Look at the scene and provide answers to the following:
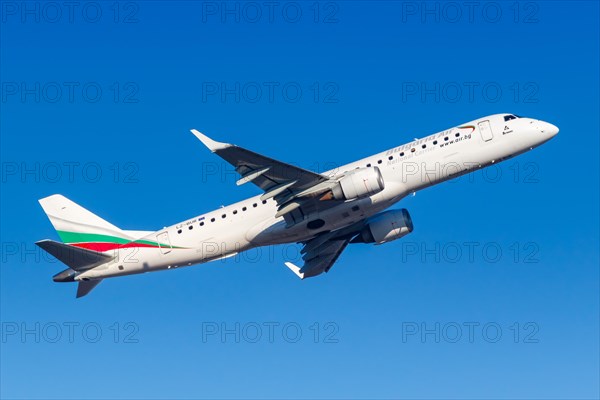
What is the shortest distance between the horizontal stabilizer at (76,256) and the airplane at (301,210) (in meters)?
0.07

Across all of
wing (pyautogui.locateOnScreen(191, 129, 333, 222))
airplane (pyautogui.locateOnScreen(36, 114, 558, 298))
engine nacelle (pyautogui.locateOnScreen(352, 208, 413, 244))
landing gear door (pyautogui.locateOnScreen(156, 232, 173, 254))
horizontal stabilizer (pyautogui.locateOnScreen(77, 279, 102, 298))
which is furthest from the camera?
horizontal stabilizer (pyautogui.locateOnScreen(77, 279, 102, 298))

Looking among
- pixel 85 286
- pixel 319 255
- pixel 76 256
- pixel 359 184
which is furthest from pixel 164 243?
pixel 359 184

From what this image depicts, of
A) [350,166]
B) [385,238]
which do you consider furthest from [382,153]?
[385,238]

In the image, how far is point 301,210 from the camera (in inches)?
2382

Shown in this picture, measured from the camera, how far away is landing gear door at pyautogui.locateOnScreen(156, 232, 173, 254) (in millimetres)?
63875

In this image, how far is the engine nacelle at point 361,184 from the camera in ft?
190

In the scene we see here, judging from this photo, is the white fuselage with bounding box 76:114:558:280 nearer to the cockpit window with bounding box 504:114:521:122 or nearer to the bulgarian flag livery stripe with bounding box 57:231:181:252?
the cockpit window with bounding box 504:114:521:122

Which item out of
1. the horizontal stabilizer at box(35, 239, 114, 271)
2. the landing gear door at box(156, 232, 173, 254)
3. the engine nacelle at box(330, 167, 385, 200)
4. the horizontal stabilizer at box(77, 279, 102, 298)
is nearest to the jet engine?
the engine nacelle at box(330, 167, 385, 200)

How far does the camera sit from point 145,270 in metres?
64.8

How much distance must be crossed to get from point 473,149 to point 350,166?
794 cm

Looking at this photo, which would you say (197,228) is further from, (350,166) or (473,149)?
(473,149)

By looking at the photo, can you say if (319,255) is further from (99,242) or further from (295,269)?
(99,242)

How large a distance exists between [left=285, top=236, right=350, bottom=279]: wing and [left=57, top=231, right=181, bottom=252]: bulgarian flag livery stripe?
32.9 feet

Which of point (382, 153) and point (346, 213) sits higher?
point (382, 153)
